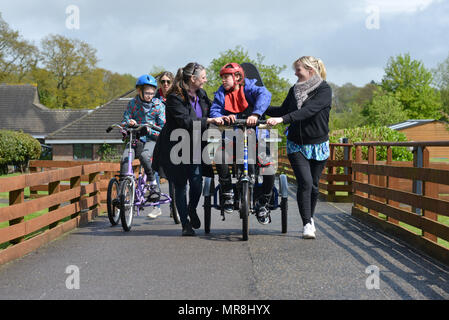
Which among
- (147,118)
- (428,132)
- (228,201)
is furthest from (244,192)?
(428,132)

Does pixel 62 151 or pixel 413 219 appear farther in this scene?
pixel 62 151

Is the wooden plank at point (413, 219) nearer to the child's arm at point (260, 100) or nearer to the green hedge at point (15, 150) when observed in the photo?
the child's arm at point (260, 100)

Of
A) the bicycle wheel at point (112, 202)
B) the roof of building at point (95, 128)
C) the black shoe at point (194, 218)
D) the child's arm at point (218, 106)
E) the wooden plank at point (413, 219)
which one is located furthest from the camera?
the roof of building at point (95, 128)

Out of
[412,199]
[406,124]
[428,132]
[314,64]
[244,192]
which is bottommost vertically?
[412,199]

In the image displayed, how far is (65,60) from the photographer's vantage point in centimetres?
7212

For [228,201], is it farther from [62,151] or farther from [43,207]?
[62,151]

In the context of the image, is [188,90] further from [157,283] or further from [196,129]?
[157,283]

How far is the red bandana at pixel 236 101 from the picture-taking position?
702 centimetres

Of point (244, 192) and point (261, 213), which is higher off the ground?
point (244, 192)

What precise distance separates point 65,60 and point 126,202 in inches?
2662

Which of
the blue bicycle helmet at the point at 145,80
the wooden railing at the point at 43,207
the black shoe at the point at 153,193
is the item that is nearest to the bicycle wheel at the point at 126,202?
the black shoe at the point at 153,193

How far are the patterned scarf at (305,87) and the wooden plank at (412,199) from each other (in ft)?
5.46

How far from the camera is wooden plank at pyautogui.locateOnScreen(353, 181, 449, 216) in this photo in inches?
234
